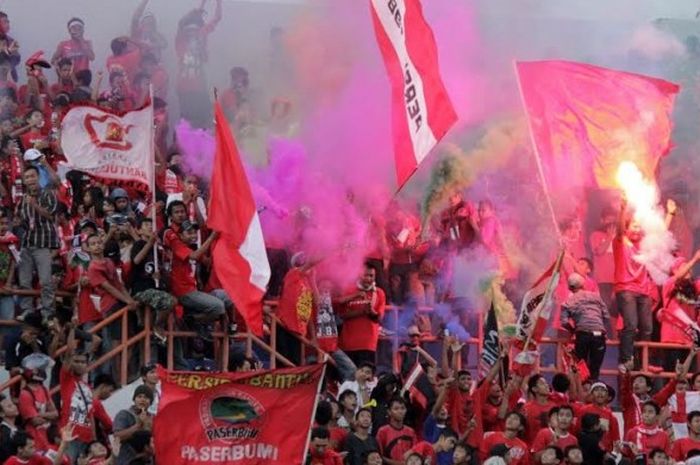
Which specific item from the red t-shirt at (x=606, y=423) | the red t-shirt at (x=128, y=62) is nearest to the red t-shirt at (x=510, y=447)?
the red t-shirt at (x=606, y=423)

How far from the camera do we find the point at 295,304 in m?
23.9

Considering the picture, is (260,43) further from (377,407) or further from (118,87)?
(377,407)

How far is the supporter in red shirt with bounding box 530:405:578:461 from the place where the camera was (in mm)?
22359

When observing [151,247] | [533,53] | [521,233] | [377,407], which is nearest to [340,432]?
[377,407]

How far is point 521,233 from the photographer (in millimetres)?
26688

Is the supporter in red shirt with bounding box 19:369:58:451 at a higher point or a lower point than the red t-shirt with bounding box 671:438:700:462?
higher

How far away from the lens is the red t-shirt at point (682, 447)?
75.2 feet

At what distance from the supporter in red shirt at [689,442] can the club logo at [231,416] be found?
161 inches

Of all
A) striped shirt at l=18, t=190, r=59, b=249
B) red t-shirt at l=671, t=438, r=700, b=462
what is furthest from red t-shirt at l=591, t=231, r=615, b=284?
striped shirt at l=18, t=190, r=59, b=249

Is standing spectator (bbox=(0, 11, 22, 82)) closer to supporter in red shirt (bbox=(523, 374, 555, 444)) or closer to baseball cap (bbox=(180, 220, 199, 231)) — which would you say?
baseball cap (bbox=(180, 220, 199, 231))

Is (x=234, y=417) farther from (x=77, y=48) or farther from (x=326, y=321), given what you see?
(x=77, y=48)

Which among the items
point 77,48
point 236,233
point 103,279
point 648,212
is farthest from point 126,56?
point 236,233

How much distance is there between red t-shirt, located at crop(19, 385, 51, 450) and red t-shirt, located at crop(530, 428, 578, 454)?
4084mm

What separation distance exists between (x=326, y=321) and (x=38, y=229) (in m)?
2.78
